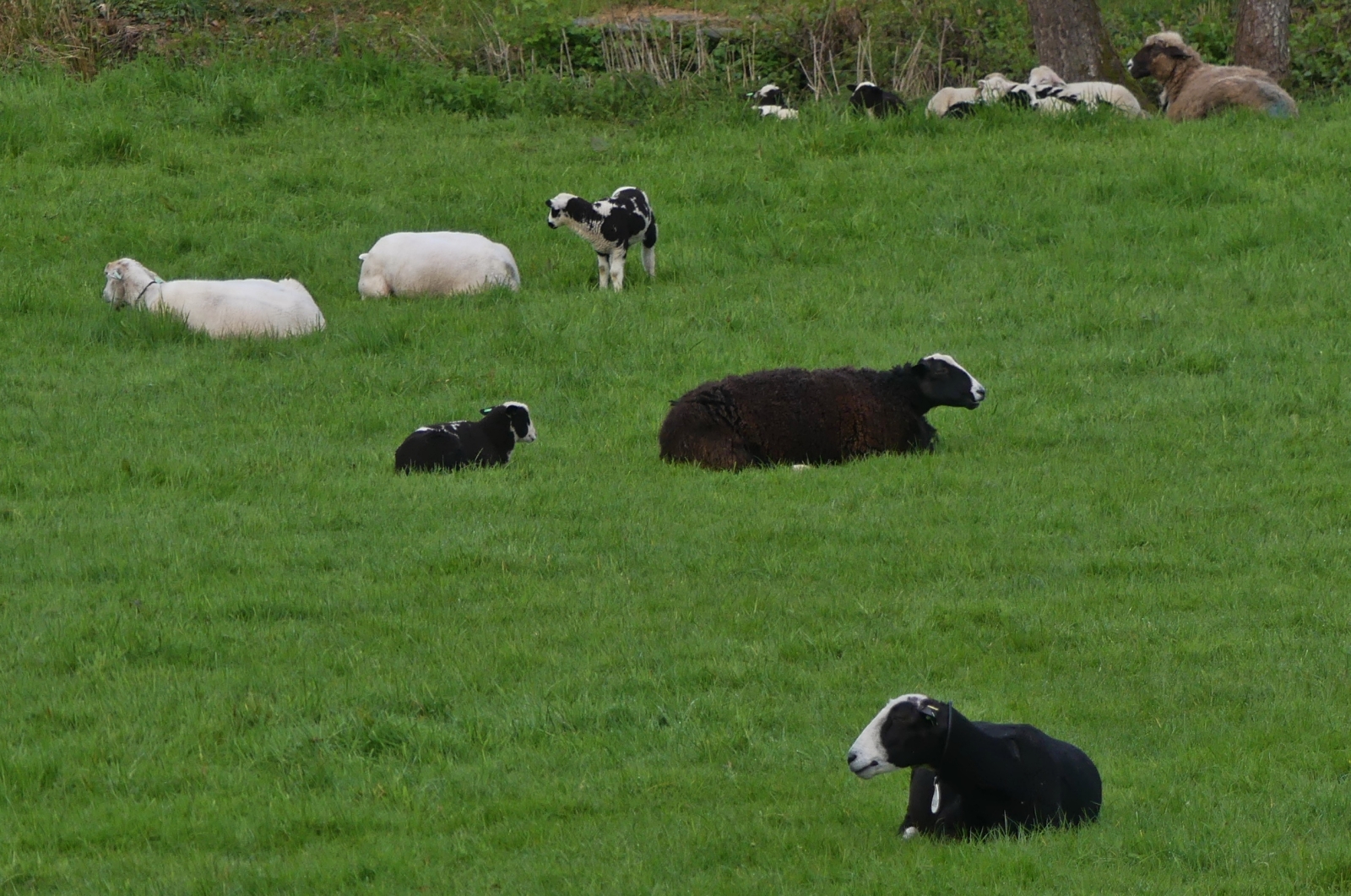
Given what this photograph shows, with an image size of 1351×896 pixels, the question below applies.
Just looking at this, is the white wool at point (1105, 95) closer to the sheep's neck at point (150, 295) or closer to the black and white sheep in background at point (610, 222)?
the black and white sheep in background at point (610, 222)

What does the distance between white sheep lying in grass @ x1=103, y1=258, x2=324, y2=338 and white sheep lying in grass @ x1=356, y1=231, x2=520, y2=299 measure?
Result: 119 centimetres

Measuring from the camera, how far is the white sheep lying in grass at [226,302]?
17016 mm

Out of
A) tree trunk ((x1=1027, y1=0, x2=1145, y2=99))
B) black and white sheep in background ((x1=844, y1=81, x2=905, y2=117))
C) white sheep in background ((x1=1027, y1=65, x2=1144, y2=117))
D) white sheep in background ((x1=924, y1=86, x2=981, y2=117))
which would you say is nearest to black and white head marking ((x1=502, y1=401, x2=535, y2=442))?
black and white sheep in background ((x1=844, y1=81, x2=905, y2=117))

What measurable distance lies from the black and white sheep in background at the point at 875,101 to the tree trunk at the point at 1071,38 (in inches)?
123

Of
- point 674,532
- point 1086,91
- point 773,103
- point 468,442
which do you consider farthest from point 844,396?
point 1086,91

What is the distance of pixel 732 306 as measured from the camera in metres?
17.4

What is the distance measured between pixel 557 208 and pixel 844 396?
597 cm

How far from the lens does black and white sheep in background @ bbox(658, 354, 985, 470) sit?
1298cm

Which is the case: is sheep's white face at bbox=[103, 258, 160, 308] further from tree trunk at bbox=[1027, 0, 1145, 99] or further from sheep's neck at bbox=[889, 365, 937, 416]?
tree trunk at bbox=[1027, 0, 1145, 99]

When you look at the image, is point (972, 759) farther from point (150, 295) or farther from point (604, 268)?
point (150, 295)

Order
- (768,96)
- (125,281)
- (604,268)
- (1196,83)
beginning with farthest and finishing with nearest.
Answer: (768,96), (1196,83), (604,268), (125,281)

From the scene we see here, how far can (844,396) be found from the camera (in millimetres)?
13273

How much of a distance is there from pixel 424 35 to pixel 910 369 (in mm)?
17053

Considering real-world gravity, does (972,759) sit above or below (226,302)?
above
